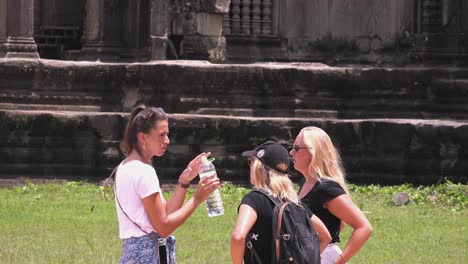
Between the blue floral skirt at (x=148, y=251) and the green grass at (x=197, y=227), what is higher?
the blue floral skirt at (x=148, y=251)

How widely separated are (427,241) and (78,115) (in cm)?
634

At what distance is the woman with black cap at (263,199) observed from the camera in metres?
6.07

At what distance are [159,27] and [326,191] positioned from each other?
41.0ft

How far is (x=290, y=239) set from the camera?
19.8ft

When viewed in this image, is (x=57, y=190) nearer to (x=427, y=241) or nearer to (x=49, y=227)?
(x=49, y=227)

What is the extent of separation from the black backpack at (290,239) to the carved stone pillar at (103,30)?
14032 mm

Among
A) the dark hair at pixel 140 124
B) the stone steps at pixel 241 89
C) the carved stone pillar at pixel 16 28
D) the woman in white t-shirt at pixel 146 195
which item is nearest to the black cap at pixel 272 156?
the woman in white t-shirt at pixel 146 195

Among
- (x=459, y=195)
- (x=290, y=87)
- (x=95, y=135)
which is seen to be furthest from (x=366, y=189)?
(x=95, y=135)

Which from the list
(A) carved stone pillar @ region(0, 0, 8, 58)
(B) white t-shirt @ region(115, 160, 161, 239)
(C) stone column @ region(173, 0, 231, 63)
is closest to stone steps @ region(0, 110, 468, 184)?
(A) carved stone pillar @ region(0, 0, 8, 58)

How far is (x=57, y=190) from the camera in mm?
15359

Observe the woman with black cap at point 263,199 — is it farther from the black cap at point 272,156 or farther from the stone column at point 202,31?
the stone column at point 202,31

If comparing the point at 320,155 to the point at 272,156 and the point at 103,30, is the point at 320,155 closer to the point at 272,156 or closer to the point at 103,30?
the point at 272,156

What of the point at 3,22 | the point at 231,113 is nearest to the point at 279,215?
the point at 231,113

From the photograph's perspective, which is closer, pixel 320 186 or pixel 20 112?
pixel 320 186
